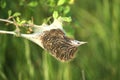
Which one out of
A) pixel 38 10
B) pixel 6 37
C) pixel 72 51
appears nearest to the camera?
pixel 72 51

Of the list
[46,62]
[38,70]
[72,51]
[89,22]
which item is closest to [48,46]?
[72,51]

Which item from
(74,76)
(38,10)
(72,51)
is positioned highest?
(38,10)

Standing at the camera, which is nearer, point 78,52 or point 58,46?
point 58,46

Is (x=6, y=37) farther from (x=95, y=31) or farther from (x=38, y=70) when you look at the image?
(x=95, y=31)

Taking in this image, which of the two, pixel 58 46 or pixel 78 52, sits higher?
pixel 58 46

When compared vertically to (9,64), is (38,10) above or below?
above

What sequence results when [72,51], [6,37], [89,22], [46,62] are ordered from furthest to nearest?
1. [89,22]
2. [6,37]
3. [46,62]
4. [72,51]

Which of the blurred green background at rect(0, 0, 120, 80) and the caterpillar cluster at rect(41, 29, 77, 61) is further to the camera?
the blurred green background at rect(0, 0, 120, 80)

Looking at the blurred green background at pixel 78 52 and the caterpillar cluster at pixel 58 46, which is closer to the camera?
the caterpillar cluster at pixel 58 46
